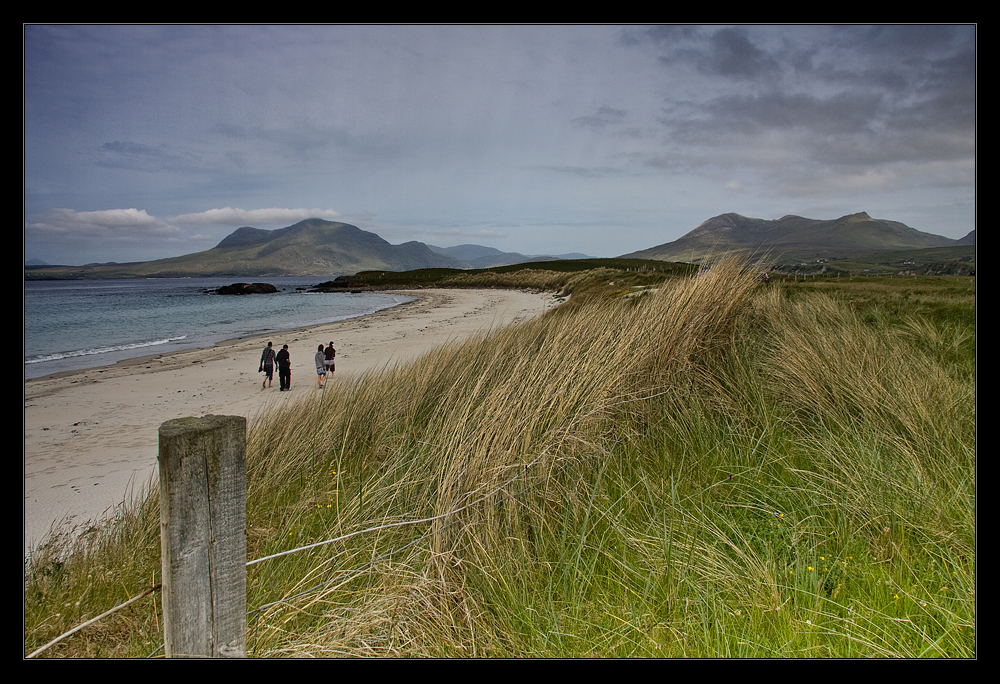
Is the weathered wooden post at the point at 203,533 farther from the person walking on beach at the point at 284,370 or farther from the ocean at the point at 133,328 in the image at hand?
the ocean at the point at 133,328

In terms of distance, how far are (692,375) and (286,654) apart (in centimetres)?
340

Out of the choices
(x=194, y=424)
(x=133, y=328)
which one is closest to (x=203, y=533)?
(x=194, y=424)

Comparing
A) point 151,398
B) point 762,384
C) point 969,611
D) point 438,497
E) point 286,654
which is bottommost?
point 151,398

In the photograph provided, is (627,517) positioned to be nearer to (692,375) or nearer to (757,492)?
(757,492)

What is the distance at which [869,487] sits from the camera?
95.3 inches

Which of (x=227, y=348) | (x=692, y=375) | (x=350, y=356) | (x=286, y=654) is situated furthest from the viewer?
(x=227, y=348)

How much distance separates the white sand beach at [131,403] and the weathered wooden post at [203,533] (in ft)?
9.03

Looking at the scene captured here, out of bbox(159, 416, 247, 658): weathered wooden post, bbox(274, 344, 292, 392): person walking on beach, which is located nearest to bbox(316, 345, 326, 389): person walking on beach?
bbox(274, 344, 292, 392): person walking on beach

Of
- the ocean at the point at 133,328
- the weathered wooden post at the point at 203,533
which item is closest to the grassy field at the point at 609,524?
the weathered wooden post at the point at 203,533

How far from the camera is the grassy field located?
1.79 meters

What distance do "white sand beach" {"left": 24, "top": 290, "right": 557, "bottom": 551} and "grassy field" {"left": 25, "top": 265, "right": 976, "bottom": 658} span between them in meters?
1.92

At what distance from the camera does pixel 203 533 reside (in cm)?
128

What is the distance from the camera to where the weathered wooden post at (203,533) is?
1.23 meters

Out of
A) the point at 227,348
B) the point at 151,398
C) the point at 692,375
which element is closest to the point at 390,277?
the point at 227,348
